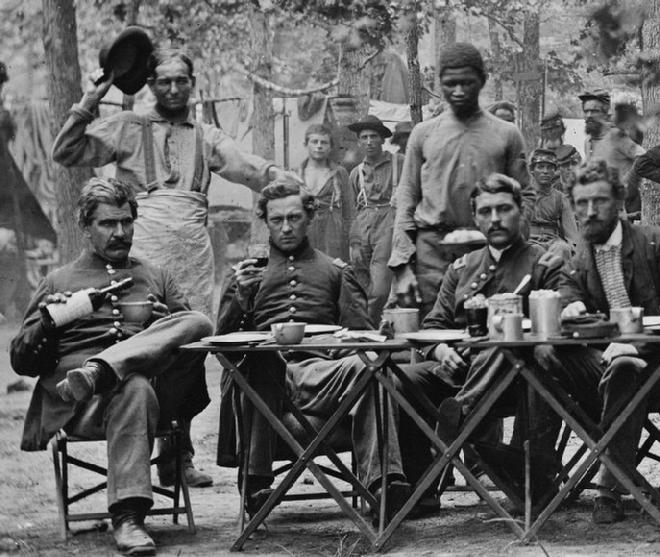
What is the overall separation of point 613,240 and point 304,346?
146 cm

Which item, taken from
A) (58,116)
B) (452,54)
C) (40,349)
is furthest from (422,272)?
(58,116)

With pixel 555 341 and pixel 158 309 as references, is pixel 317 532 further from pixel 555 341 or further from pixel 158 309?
pixel 555 341

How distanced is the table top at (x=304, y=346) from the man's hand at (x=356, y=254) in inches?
291

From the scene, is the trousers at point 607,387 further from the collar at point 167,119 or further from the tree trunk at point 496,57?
the tree trunk at point 496,57

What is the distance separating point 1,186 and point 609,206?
12388 millimetres

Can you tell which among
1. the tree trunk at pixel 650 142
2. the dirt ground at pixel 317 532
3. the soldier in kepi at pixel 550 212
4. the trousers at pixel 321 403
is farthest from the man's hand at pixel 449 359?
the soldier in kepi at pixel 550 212

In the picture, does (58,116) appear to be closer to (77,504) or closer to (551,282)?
(77,504)

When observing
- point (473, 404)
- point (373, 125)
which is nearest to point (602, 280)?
point (473, 404)

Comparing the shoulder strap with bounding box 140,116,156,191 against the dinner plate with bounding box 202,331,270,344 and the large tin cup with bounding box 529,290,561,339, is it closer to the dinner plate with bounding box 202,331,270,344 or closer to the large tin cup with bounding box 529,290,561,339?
the dinner plate with bounding box 202,331,270,344

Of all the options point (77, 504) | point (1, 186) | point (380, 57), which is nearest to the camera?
point (77, 504)

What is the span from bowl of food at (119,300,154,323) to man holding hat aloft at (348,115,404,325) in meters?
6.43

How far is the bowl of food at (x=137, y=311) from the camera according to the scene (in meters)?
6.19

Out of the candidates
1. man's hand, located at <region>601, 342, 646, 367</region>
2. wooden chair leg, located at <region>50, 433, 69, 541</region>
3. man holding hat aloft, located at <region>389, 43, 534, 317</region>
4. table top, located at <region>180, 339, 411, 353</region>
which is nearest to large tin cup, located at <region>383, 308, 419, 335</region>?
table top, located at <region>180, 339, 411, 353</region>

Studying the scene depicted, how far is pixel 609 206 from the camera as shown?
6.36 metres
